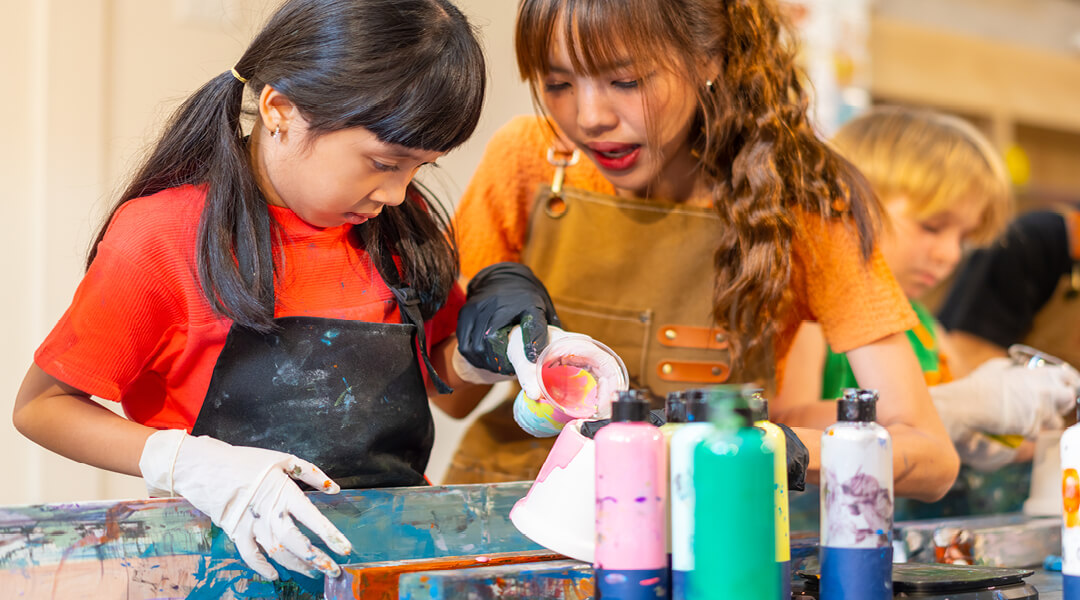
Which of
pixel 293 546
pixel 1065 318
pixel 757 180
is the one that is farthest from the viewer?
Result: pixel 1065 318

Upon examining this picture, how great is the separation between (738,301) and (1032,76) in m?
3.21

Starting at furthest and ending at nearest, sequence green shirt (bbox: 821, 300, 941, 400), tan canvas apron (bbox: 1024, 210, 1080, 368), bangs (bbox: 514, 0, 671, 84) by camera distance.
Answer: tan canvas apron (bbox: 1024, 210, 1080, 368), green shirt (bbox: 821, 300, 941, 400), bangs (bbox: 514, 0, 671, 84)

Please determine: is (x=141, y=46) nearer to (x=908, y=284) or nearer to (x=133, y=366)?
(x=133, y=366)

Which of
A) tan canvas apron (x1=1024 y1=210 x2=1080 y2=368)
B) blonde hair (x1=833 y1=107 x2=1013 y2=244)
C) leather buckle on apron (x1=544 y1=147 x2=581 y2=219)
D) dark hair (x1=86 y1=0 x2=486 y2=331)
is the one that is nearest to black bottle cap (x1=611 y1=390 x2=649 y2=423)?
dark hair (x1=86 y1=0 x2=486 y2=331)

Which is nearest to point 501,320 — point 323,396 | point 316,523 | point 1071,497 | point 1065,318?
point 323,396

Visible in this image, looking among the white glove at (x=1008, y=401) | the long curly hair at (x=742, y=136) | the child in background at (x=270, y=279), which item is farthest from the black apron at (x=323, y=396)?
the white glove at (x=1008, y=401)

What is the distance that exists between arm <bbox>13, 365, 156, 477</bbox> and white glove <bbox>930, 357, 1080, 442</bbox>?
1.22 m

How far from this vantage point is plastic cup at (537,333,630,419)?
99cm

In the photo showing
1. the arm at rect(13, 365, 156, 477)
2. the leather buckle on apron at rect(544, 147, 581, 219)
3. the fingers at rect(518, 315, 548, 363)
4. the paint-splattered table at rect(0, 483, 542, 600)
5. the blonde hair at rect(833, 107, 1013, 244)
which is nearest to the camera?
the paint-splattered table at rect(0, 483, 542, 600)

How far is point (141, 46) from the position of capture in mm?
1718

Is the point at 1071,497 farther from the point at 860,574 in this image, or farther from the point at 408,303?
the point at 408,303

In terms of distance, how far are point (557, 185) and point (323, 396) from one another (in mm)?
522

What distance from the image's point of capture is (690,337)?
136 cm

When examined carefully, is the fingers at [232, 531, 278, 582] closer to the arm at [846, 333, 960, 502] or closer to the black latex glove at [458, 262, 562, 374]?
the black latex glove at [458, 262, 562, 374]
